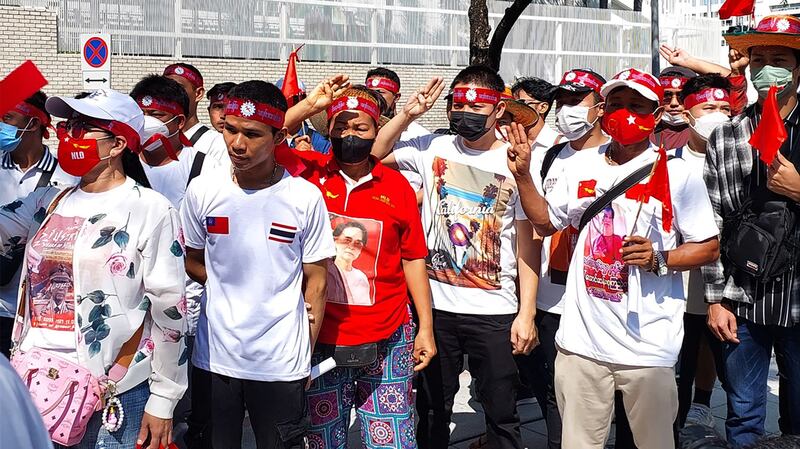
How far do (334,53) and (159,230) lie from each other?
16.6 metres

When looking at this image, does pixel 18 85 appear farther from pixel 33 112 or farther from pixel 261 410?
pixel 33 112

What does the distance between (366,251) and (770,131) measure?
1.90 metres

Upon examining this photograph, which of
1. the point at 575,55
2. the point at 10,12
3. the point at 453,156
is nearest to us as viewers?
the point at 453,156

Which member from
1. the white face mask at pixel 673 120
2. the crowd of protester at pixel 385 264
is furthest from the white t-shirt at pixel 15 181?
the white face mask at pixel 673 120

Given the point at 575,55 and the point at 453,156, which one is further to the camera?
the point at 575,55

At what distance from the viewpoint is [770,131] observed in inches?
155

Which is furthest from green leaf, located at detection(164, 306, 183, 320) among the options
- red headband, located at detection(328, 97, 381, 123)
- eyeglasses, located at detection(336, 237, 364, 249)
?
red headband, located at detection(328, 97, 381, 123)

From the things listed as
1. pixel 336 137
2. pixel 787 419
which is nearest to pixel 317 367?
pixel 336 137

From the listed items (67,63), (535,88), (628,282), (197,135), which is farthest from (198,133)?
(67,63)

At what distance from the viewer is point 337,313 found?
4109 millimetres

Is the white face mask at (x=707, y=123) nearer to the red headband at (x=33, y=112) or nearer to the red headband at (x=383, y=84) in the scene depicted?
the red headband at (x=383, y=84)

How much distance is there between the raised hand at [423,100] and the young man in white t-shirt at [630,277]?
74cm

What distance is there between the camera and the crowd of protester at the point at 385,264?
326 centimetres

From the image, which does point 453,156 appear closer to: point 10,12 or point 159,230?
point 159,230
